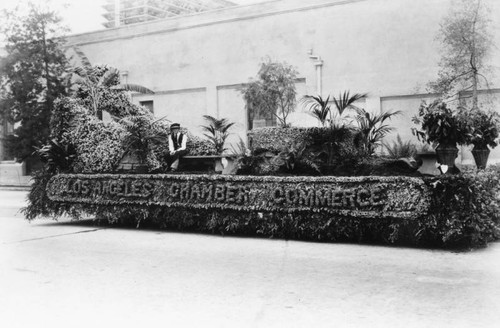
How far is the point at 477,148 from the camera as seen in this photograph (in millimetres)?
12906

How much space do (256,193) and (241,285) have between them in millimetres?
→ 3576

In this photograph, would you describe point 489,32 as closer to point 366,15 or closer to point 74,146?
point 366,15

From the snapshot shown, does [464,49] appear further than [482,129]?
Yes

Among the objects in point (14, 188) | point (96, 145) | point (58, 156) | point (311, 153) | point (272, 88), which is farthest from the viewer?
point (14, 188)

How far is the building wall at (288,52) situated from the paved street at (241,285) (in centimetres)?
1025

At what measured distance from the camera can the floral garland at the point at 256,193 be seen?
806 cm

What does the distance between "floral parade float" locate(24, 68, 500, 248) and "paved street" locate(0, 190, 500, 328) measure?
17.9 inches

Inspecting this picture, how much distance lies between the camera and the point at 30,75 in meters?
22.1

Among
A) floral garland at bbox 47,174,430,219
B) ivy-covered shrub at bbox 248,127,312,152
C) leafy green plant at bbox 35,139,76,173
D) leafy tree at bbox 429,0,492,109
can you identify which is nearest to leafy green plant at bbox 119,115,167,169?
floral garland at bbox 47,174,430,219

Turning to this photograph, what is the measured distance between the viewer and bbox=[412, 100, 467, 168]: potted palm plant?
33.9 ft

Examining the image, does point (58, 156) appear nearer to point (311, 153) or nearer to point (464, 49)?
point (311, 153)

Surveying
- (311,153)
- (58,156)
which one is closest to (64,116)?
(58,156)

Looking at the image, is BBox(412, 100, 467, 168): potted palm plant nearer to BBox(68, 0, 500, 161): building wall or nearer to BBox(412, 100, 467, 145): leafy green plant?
BBox(412, 100, 467, 145): leafy green plant

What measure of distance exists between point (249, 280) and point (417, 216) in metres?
3.34
